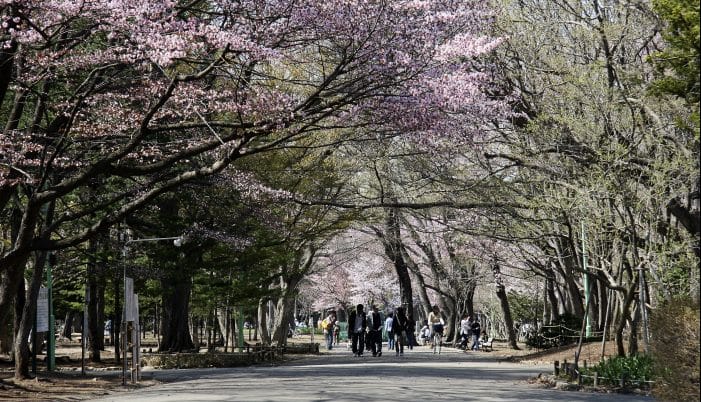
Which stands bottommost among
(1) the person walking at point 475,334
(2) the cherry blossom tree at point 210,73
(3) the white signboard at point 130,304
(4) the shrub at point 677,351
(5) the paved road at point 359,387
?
(5) the paved road at point 359,387

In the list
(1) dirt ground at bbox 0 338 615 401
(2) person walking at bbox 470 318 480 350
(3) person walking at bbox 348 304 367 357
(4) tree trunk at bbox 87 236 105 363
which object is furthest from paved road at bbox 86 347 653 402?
(2) person walking at bbox 470 318 480 350

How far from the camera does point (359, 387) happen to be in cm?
1783

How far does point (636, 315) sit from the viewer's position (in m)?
25.4

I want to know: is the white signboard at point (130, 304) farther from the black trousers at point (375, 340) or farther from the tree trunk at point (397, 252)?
the tree trunk at point (397, 252)

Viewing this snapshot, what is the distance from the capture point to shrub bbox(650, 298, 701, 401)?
1036 cm

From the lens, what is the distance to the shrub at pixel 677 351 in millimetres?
10359

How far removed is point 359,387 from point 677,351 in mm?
7955

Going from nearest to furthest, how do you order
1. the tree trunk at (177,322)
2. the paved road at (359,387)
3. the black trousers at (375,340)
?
the paved road at (359,387) < the tree trunk at (177,322) < the black trousers at (375,340)

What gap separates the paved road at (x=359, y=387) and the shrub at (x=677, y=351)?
170 inches

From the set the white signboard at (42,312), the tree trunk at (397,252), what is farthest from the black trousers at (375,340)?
the white signboard at (42,312)

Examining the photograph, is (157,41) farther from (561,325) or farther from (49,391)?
(561,325)

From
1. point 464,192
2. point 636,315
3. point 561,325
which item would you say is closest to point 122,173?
point 464,192

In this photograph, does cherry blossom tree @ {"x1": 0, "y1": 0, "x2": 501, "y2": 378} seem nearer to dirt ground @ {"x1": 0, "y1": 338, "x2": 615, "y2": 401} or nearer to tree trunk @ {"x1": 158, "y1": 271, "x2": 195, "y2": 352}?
dirt ground @ {"x1": 0, "y1": 338, "x2": 615, "y2": 401}

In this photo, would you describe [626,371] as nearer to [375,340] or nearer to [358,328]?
[375,340]
